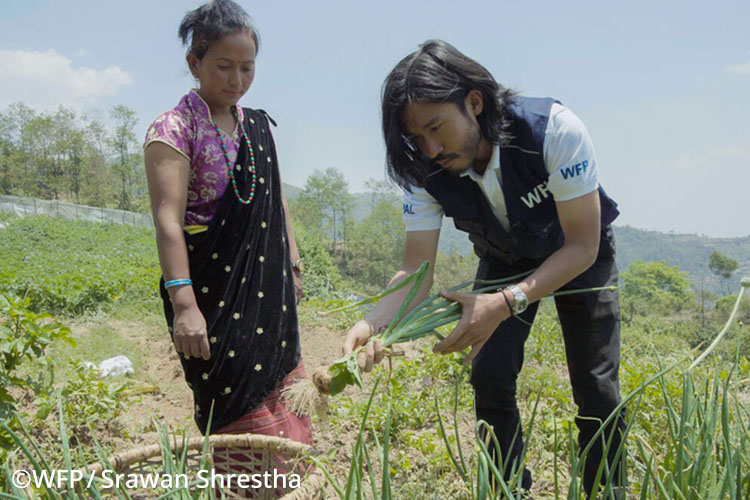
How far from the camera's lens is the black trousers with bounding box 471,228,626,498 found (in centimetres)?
179

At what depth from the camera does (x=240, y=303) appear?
1857mm

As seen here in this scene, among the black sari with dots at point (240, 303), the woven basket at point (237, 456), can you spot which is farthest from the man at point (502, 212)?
the black sari with dots at point (240, 303)

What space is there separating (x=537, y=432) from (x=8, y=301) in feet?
7.48

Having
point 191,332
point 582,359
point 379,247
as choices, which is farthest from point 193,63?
point 379,247

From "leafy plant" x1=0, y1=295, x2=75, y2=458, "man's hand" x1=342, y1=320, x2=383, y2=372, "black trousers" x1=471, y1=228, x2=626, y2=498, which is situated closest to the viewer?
"man's hand" x1=342, y1=320, x2=383, y2=372

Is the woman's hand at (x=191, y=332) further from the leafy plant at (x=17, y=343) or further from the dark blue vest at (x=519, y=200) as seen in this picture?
the dark blue vest at (x=519, y=200)

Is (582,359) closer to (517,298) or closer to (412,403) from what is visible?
(517,298)

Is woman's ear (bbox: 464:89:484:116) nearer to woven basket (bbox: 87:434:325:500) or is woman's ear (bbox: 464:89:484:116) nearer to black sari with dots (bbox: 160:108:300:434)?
black sari with dots (bbox: 160:108:300:434)

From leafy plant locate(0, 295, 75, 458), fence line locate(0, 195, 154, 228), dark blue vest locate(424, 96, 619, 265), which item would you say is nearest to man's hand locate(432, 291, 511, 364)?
dark blue vest locate(424, 96, 619, 265)

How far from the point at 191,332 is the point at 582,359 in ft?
4.04

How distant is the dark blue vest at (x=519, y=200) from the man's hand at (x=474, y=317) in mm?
300

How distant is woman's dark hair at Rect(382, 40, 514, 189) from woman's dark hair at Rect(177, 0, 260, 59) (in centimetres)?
62

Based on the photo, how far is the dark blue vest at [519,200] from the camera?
1571mm

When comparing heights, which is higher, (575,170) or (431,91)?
(431,91)
